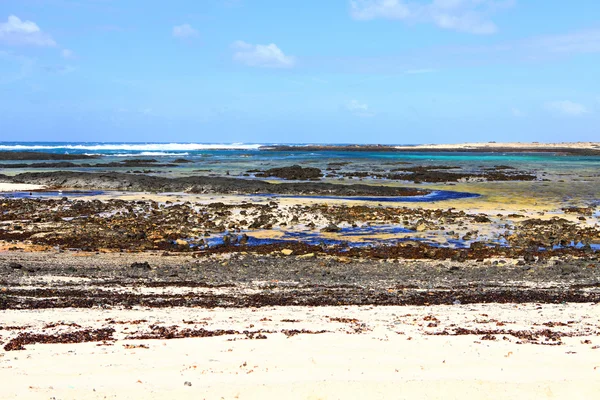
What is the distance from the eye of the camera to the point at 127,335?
9.49 metres

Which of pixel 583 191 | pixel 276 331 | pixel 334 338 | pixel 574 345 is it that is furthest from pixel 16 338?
pixel 583 191

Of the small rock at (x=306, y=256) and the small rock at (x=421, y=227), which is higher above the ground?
the small rock at (x=421, y=227)

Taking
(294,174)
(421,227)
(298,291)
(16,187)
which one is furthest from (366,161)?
(298,291)

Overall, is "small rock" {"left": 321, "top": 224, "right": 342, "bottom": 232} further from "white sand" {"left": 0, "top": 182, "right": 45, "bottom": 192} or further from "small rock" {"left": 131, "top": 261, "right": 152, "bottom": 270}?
"white sand" {"left": 0, "top": 182, "right": 45, "bottom": 192}

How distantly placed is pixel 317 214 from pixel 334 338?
21.2 meters

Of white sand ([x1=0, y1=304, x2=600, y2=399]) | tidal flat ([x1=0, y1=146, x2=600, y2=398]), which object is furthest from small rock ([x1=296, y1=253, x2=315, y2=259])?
white sand ([x1=0, y1=304, x2=600, y2=399])

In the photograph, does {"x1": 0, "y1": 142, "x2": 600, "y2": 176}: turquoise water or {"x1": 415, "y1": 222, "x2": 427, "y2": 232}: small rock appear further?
{"x1": 0, "y1": 142, "x2": 600, "y2": 176}: turquoise water

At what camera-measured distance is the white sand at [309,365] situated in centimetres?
687

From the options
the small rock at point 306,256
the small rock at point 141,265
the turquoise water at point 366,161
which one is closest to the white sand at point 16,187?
the turquoise water at point 366,161

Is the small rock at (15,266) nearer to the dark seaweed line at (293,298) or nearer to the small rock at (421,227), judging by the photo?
the dark seaweed line at (293,298)

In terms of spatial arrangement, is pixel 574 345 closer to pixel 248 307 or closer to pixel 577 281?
pixel 248 307

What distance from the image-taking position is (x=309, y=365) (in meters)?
7.84

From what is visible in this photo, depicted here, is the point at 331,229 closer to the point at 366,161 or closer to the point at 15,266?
the point at 15,266

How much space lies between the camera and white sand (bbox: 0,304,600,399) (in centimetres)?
687
